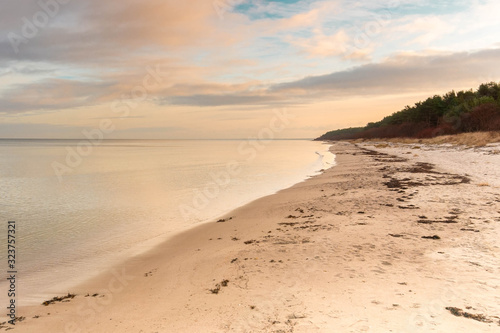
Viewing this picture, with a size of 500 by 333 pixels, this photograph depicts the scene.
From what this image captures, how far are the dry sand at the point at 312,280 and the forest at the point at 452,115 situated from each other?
59905 millimetres

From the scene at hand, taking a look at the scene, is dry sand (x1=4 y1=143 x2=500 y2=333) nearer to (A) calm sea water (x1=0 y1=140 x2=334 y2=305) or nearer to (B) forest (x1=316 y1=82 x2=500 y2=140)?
(A) calm sea water (x1=0 y1=140 x2=334 y2=305)

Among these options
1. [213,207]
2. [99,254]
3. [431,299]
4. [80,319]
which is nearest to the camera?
[431,299]

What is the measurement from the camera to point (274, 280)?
6.54 m

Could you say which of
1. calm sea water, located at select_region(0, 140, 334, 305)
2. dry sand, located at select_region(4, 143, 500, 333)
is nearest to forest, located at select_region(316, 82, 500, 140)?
calm sea water, located at select_region(0, 140, 334, 305)

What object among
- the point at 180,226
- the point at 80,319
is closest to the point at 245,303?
the point at 80,319

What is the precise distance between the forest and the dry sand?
5991cm

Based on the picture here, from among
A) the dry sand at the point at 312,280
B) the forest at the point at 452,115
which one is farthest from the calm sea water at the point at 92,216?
the forest at the point at 452,115

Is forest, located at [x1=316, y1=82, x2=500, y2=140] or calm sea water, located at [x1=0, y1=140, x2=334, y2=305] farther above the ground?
forest, located at [x1=316, y1=82, x2=500, y2=140]

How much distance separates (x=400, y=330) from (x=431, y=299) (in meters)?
1.23

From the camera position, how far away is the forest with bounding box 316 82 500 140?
215ft

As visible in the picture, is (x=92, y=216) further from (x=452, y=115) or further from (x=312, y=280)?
(x=452, y=115)

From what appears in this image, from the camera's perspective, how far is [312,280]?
252 inches

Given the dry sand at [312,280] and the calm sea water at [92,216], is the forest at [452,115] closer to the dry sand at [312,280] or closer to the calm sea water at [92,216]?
the calm sea water at [92,216]

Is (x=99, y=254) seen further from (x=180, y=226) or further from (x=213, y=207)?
(x=213, y=207)
